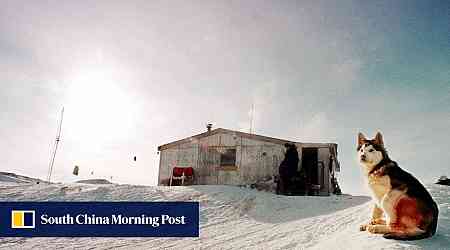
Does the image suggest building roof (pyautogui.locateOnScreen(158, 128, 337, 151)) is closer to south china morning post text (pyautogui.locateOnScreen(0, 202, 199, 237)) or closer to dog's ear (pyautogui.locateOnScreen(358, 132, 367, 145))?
south china morning post text (pyautogui.locateOnScreen(0, 202, 199, 237))

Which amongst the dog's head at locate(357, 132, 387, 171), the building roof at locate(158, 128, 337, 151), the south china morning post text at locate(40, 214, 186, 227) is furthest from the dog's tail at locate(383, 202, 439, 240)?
the building roof at locate(158, 128, 337, 151)

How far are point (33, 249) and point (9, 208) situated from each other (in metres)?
4.25

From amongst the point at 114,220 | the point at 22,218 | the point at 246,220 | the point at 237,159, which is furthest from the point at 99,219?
the point at 237,159

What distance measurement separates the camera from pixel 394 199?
209 inches

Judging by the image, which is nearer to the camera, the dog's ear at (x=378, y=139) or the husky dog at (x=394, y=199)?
the husky dog at (x=394, y=199)

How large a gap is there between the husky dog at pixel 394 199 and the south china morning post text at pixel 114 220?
738 centimetres

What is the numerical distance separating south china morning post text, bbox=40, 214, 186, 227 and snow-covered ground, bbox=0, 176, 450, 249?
1.12 metres

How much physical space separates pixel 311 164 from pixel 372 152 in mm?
16739

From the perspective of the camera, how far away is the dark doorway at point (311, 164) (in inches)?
857

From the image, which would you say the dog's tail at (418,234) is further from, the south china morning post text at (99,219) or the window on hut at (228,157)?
the window on hut at (228,157)

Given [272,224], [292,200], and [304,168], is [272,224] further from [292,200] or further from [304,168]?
[304,168]

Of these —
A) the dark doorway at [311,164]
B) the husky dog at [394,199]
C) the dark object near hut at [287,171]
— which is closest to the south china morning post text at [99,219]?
the husky dog at [394,199]

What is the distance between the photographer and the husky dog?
5207 millimetres

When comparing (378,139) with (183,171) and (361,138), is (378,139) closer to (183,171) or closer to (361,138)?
(361,138)
